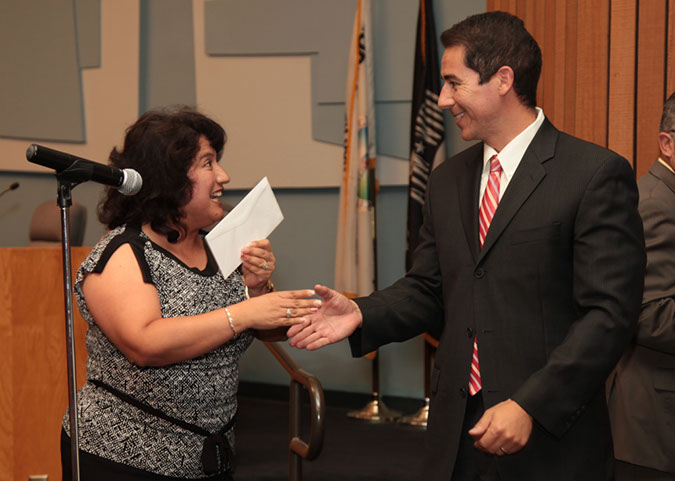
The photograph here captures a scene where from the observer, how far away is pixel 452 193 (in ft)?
6.11

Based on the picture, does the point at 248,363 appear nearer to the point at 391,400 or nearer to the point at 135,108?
the point at 391,400

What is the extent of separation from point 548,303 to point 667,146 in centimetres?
106

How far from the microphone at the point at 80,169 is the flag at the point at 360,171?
3.33m

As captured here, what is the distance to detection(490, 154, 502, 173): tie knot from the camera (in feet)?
5.90

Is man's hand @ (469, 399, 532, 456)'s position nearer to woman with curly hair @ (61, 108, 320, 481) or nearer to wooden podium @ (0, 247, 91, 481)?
woman with curly hair @ (61, 108, 320, 481)

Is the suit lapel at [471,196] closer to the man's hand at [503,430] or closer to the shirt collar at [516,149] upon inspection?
the shirt collar at [516,149]

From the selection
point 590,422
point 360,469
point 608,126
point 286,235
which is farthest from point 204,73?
point 590,422

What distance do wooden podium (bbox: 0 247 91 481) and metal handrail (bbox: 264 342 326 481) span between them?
3.09ft

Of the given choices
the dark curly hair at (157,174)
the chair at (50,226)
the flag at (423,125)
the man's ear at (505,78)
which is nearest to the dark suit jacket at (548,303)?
the man's ear at (505,78)

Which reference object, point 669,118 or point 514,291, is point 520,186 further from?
point 669,118

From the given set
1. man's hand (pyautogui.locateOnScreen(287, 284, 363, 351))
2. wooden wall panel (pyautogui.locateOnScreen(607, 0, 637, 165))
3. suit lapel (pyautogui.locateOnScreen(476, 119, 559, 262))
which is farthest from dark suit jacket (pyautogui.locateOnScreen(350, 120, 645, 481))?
wooden wall panel (pyautogui.locateOnScreen(607, 0, 637, 165))

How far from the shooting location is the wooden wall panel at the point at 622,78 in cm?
276

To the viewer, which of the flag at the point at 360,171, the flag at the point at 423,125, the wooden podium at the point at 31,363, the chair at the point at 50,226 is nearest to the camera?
the wooden podium at the point at 31,363

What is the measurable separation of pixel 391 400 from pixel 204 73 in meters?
3.00
